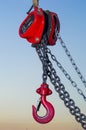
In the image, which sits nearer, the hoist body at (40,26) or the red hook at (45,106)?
the red hook at (45,106)

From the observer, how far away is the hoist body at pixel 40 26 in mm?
6383

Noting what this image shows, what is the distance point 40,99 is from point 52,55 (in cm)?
85

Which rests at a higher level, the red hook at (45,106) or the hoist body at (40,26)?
the hoist body at (40,26)

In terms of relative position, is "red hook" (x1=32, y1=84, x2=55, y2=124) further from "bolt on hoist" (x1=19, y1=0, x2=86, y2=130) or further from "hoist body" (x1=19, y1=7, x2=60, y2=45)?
"hoist body" (x1=19, y1=7, x2=60, y2=45)

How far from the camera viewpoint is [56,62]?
20.2 feet

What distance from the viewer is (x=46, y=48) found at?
20.4 feet

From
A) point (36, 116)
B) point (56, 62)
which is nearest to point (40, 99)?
point (36, 116)

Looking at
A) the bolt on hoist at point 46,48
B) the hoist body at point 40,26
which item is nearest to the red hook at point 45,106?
the bolt on hoist at point 46,48

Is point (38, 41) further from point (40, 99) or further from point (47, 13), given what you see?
point (40, 99)

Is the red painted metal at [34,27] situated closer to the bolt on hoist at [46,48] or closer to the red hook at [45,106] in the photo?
the bolt on hoist at [46,48]

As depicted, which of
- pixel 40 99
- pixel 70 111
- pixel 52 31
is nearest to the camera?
pixel 70 111

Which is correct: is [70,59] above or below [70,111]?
above

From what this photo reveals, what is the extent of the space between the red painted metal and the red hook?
0.96m

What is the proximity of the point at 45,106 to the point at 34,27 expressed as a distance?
5.17 feet
